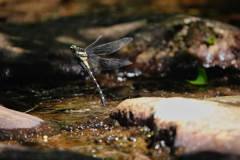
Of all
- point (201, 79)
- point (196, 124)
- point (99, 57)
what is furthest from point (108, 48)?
point (196, 124)

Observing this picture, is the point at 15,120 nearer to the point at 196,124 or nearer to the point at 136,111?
the point at 136,111

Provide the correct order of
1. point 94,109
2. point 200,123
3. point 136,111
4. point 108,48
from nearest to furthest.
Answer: point 200,123, point 136,111, point 94,109, point 108,48

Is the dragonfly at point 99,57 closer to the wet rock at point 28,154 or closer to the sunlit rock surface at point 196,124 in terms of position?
the sunlit rock surface at point 196,124

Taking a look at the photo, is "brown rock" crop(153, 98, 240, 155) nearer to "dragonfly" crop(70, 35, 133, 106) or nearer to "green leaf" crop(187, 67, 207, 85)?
"dragonfly" crop(70, 35, 133, 106)

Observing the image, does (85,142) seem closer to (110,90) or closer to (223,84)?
(110,90)

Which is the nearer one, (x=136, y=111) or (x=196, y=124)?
(x=196, y=124)

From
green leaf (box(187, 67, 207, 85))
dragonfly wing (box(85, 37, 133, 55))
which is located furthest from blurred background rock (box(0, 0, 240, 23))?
dragonfly wing (box(85, 37, 133, 55))

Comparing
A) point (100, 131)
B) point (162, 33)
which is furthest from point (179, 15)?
point (100, 131)
